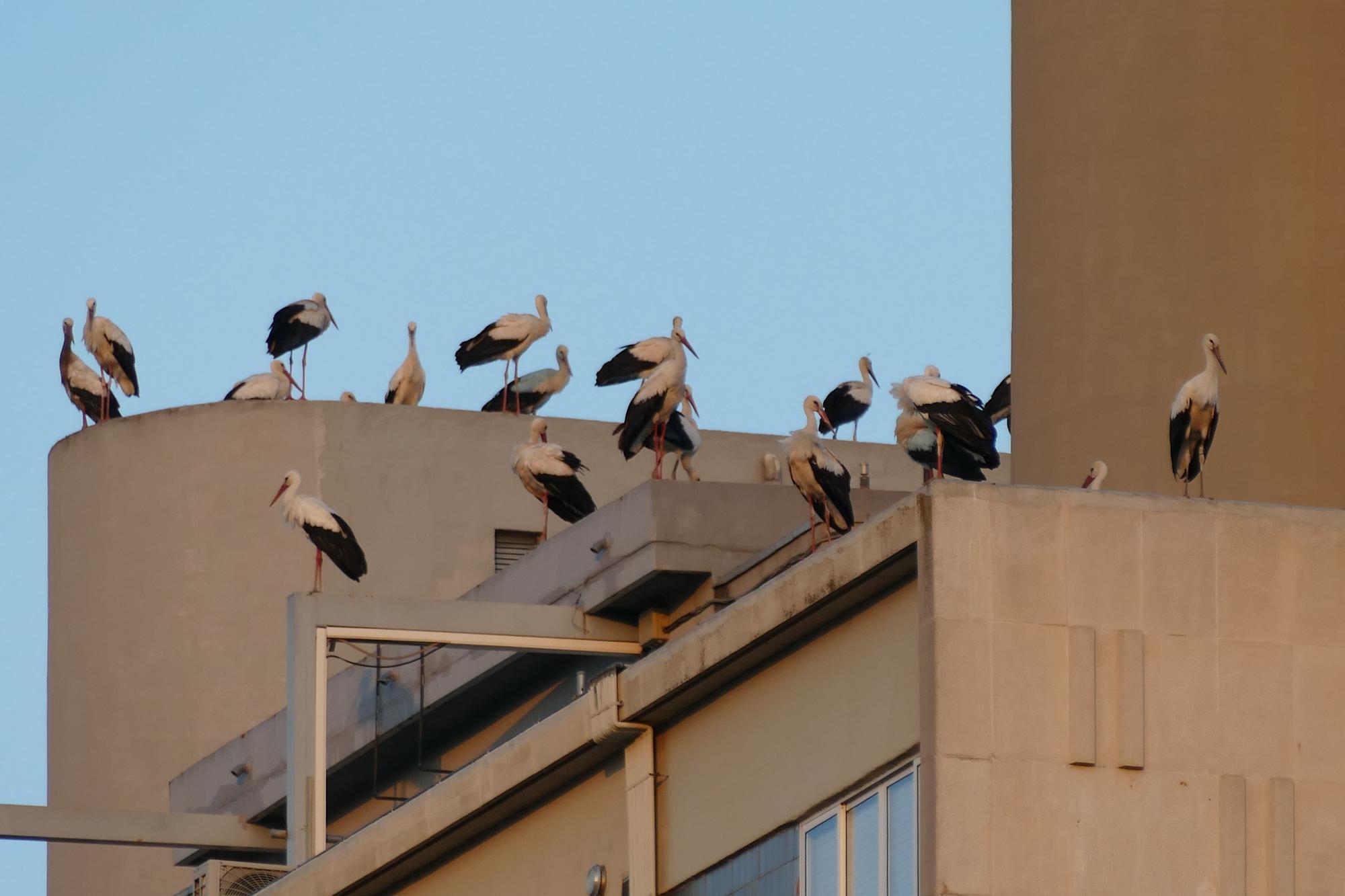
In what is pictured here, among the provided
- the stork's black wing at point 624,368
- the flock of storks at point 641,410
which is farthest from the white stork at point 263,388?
the stork's black wing at point 624,368

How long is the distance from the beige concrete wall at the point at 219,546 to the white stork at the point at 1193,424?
14786mm

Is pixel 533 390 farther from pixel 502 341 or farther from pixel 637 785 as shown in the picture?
pixel 637 785

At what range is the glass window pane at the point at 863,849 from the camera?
14359mm

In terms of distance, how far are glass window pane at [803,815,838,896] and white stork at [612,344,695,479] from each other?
12466 mm

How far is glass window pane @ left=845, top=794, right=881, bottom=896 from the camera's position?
1436cm

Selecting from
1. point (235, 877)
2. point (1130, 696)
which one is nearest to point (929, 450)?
point (235, 877)

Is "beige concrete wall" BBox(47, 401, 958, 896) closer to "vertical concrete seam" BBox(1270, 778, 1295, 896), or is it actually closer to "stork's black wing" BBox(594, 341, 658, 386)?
"stork's black wing" BBox(594, 341, 658, 386)

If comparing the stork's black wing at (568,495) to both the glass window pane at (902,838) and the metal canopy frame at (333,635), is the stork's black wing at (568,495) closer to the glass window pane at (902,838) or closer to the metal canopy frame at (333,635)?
the metal canopy frame at (333,635)

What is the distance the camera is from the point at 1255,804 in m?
14.2

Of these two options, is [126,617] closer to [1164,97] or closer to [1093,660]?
[1164,97]

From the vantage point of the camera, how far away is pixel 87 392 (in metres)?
41.7

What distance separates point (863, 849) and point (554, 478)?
47.5ft

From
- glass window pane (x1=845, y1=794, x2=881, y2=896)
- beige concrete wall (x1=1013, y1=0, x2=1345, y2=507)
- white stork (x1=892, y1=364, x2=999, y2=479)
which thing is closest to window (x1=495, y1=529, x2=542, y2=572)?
beige concrete wall (x1=1013, y1=0, x2=1345, y2=507)

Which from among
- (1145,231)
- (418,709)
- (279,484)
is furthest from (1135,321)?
(279,484)
